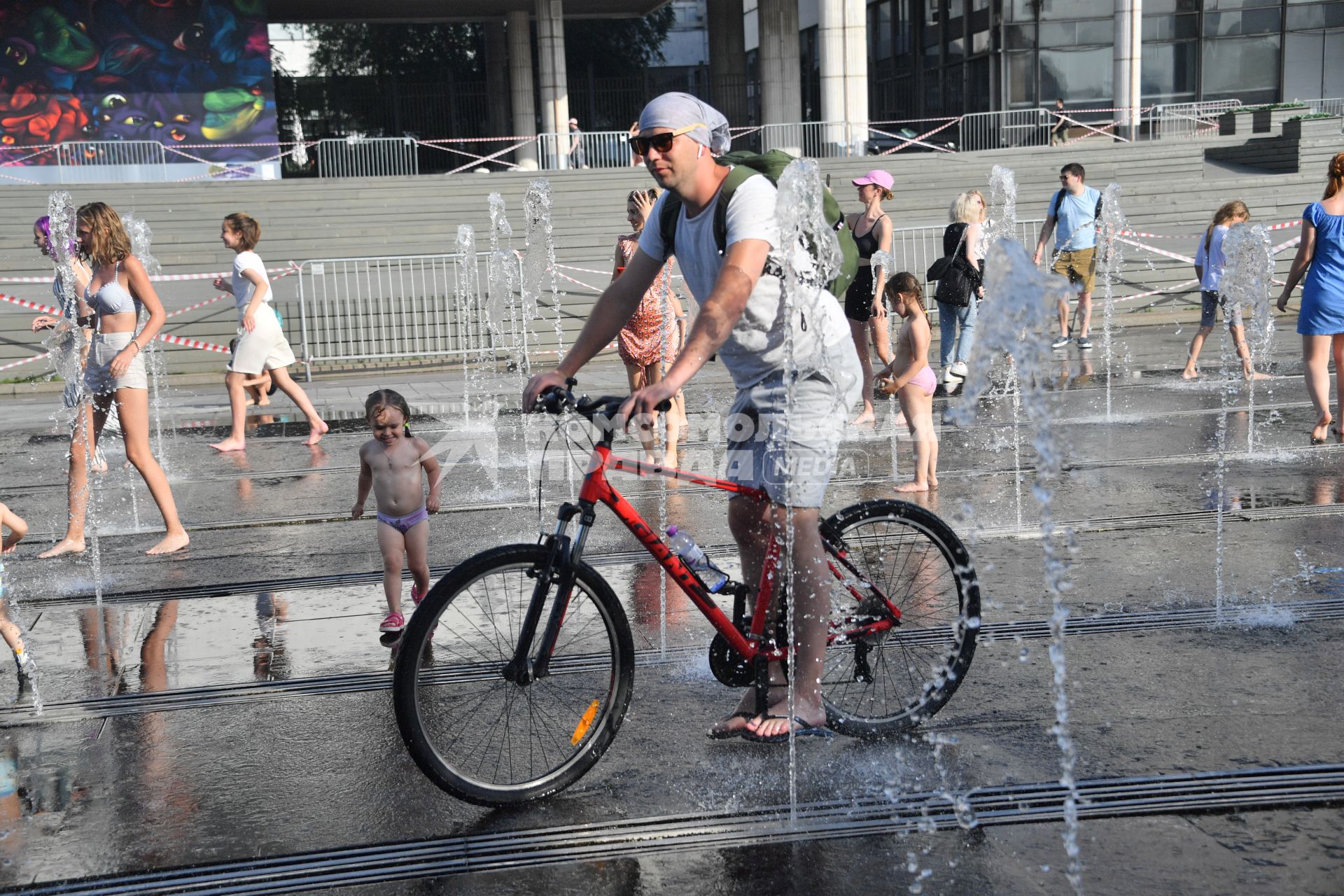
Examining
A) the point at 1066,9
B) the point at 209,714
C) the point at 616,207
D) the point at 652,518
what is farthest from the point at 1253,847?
the point at 1066,9

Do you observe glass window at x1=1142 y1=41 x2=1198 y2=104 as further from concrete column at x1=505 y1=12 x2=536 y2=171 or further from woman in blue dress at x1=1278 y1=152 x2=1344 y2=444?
woman in blue dress at x1=1278 y1=152 x2=1344 y2=444

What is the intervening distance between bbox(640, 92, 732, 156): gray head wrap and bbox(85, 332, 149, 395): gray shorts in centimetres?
414

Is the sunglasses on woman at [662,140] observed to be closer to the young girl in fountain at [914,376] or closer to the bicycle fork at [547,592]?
the bicycle fork at [547,592]

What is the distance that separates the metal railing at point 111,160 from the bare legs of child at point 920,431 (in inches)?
1145

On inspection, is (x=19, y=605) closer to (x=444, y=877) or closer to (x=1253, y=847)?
(x=444, y=877)

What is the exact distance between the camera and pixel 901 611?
4.51 metres

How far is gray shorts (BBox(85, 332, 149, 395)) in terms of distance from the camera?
6996mm

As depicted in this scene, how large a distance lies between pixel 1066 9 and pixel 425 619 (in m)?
38.3

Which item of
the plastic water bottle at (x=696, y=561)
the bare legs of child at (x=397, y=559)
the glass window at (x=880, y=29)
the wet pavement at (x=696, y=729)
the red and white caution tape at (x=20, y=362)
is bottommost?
the wet pavement at (x=696, y=729)

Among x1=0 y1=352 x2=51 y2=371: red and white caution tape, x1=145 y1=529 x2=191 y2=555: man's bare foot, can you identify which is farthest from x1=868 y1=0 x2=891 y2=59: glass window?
x1=145 y1=529 x2=191 y2=555: man's bare foot

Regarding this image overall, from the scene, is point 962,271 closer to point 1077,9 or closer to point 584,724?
point 584,724

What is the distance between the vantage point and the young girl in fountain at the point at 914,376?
7.64 meters

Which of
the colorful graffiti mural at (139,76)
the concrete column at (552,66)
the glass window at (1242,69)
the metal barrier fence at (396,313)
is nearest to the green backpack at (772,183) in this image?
the metal barrier fence at (396,313)

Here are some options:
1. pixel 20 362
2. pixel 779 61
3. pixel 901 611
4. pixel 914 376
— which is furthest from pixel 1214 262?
pixel 779 61
